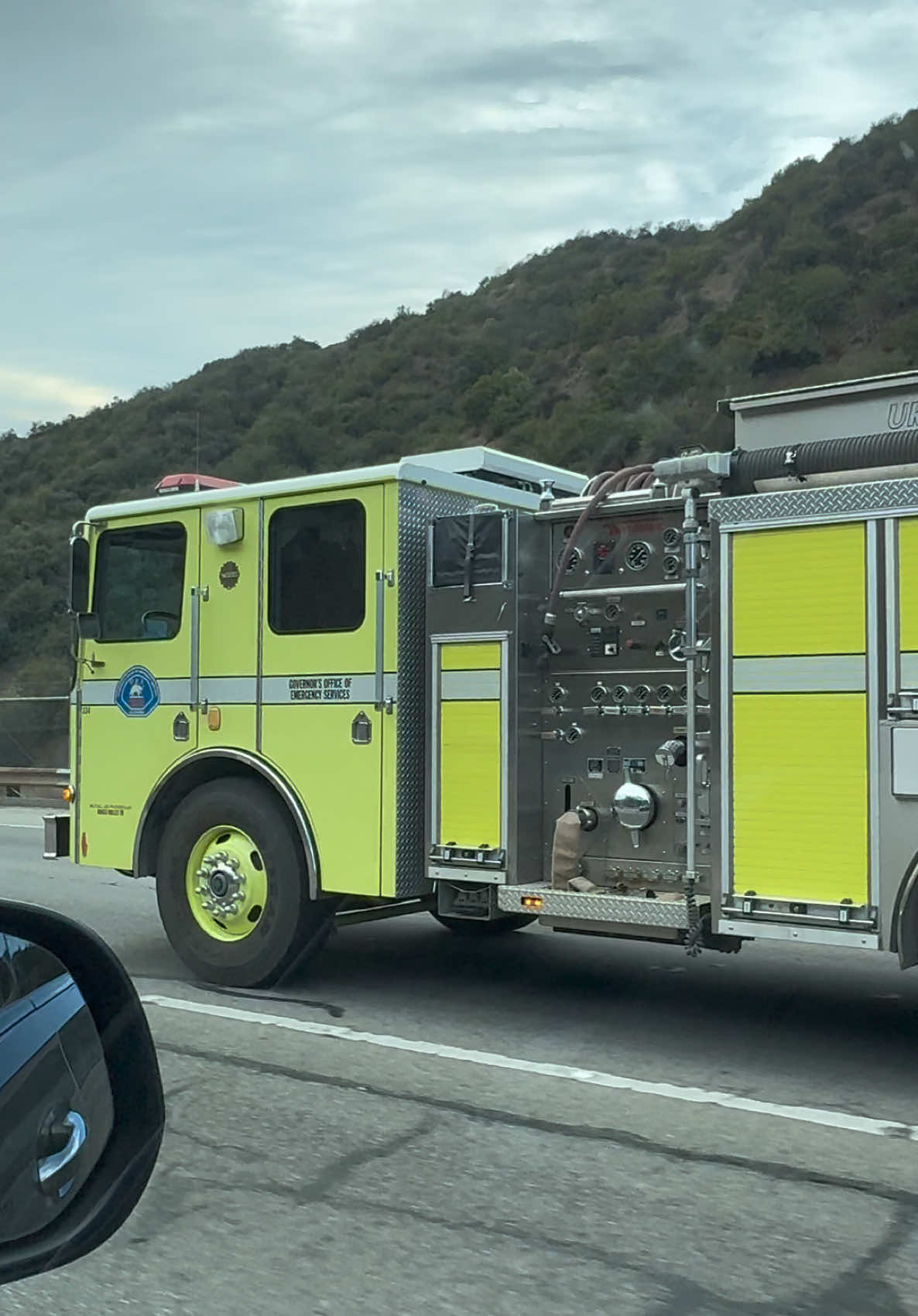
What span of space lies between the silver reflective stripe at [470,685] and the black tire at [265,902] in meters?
1.16

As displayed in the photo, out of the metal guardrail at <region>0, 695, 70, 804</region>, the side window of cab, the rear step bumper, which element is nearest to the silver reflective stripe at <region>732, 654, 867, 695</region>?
the side window of cab

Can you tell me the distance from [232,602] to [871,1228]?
4.81 m

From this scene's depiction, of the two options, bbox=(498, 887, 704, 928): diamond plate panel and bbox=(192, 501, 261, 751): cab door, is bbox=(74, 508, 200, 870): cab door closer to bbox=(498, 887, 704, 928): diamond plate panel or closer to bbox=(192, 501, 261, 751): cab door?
bbox=(192, 501, 261, 751): cab door

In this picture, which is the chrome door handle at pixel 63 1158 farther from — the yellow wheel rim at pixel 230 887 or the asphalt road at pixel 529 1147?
the yellow wheel rim at pixel 230 887

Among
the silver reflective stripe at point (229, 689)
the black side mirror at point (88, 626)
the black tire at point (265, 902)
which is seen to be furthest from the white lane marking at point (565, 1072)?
the black side mirror at point (88, 626)

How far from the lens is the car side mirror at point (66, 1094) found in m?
2.23

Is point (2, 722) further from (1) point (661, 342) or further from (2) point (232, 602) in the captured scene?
(1) point (661, 342)

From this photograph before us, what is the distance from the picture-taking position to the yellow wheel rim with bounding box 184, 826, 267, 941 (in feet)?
25.0

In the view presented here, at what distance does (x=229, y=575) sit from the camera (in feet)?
26.0

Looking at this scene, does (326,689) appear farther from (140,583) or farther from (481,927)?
(481,927)

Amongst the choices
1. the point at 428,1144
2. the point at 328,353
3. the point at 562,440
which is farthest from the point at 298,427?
the point at 428,1144

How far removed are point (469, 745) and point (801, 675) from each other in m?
1.83

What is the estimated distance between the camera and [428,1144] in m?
5.07

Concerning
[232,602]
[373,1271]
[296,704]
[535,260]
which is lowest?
[373,1271]
